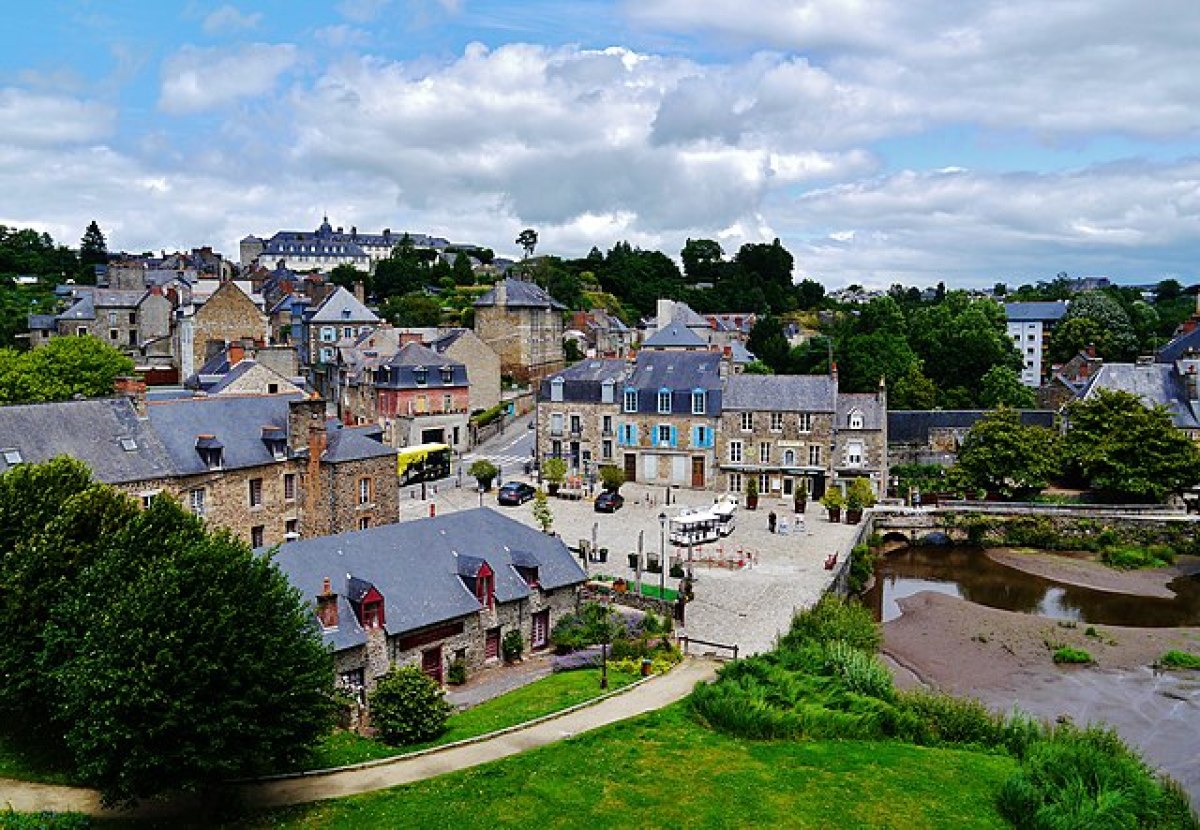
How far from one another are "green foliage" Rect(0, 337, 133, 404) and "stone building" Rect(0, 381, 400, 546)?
59.0 ft

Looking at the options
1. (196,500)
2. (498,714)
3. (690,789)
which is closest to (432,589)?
(498,714)

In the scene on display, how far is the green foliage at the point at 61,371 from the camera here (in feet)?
155

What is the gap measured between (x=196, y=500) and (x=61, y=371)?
946 inches

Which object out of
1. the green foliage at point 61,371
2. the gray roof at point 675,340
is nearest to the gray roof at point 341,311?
the green foliage at point 61,371

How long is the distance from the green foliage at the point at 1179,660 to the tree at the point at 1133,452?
59.1 ft

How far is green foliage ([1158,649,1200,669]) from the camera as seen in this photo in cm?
2992

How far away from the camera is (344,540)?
80.7 ft

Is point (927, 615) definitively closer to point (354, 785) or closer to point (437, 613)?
point (437, 613)

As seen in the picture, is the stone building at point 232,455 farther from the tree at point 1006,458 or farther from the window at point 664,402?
the tree at point 1006,458

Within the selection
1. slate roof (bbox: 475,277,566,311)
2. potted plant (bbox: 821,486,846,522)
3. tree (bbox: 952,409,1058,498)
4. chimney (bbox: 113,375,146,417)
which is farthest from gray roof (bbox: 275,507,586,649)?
slate roof (bbox: 475,277,566,311)

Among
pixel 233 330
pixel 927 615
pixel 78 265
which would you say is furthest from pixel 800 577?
pixel 78 265

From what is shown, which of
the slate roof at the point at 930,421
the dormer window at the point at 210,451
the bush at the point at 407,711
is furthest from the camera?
the slate roof at the point at 930,421

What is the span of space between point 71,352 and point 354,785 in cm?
4049

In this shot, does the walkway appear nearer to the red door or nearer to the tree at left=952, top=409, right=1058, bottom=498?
the red door
